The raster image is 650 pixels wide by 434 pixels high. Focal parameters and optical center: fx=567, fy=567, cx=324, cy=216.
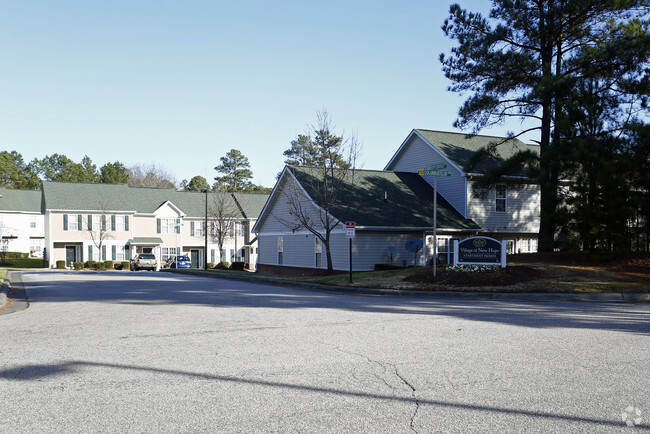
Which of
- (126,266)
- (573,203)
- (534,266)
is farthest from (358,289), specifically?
(126,266)

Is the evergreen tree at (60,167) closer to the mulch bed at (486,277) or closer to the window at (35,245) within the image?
the window at (35,245)

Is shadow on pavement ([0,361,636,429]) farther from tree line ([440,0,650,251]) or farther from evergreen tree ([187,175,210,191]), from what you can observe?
evergreen tree ([187,175,210,191])

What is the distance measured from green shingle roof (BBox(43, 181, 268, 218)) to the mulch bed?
A: 4574 cm

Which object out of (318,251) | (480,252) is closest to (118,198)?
(318,251)

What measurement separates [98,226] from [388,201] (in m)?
37.1

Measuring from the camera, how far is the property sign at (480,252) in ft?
65.1

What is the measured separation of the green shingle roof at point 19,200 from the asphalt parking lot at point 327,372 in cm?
6761

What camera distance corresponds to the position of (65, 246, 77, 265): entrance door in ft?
188

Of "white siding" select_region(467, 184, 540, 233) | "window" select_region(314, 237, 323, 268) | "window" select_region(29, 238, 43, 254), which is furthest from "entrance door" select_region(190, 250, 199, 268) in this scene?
"white siding" select_region(467, 184, 540, 233)

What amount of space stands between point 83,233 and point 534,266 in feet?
159

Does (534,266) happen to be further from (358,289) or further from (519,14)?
(519,14)

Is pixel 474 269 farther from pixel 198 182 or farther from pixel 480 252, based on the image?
pixel 198 182

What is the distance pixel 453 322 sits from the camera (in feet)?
34.5

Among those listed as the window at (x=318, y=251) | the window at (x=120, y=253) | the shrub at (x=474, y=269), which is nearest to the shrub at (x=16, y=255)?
the window at (x=120, y=253)
